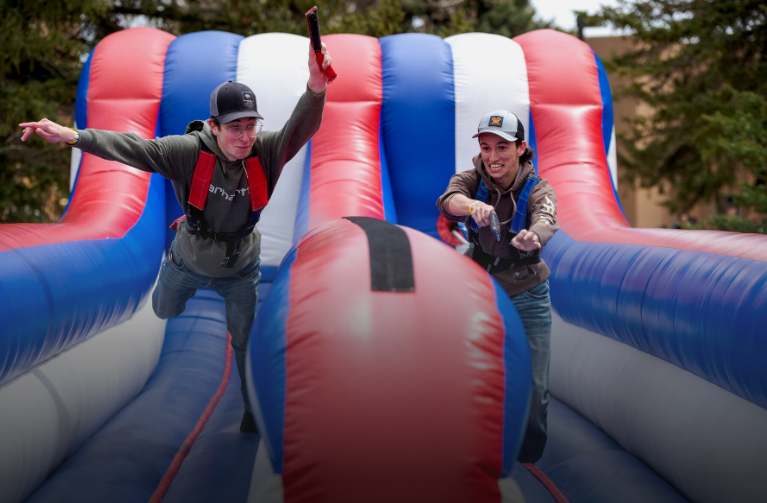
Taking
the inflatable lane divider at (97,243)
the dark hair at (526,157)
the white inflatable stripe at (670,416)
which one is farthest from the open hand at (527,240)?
the inflatable lane divider at (97,243)

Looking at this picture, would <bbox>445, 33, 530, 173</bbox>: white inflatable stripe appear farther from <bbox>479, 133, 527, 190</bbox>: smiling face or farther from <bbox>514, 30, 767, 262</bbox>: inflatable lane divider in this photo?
<bbox>479, 133, 527, 190</bbox>: smiling face

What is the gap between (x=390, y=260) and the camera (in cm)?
154

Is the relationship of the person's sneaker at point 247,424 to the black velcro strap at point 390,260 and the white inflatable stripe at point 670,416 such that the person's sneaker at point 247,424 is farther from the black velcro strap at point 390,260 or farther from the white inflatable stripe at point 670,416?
the white inflatable stripe at point 670,416

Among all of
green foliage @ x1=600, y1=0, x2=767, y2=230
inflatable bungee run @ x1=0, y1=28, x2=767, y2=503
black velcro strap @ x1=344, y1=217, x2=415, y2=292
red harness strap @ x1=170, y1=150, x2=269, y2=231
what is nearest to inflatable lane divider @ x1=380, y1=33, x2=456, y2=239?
inflatable bungee run @ x1=0, y1=28, x2=767, y2=503

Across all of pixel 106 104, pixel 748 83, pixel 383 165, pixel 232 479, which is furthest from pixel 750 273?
pixel 748 83

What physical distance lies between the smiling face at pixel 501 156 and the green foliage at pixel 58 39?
5.04 meters

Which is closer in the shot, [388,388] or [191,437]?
[388,388]

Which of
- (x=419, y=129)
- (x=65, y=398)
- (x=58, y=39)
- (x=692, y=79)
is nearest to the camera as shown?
(x=65, y=398)

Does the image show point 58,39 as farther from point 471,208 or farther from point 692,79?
point 692,79

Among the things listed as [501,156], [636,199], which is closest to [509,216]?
[501,156]

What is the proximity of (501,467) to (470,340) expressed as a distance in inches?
11.5

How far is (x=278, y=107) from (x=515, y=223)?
6.32 feet

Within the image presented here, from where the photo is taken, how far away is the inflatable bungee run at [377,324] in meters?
1.36

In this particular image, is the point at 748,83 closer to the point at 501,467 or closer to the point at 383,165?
the point at 383,165
